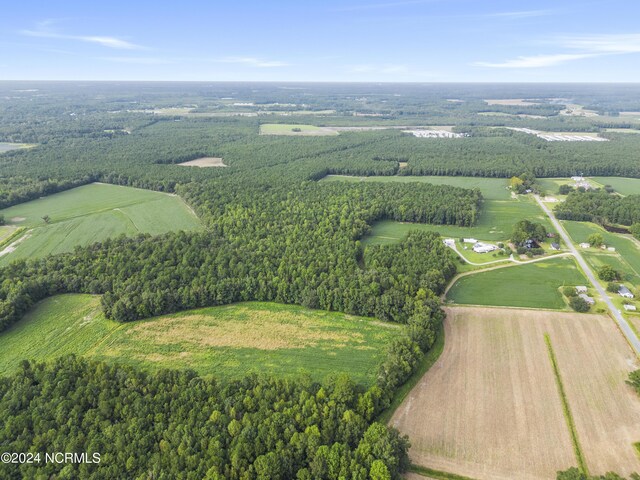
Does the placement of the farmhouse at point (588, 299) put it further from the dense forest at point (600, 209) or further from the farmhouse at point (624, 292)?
the dense forest at point (600, 209)

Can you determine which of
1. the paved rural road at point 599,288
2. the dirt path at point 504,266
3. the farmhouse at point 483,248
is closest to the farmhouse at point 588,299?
the paved rural road at point 599,288

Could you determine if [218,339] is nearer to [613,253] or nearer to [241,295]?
[241,295]

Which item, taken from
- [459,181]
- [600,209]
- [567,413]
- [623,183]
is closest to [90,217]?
[567,413]

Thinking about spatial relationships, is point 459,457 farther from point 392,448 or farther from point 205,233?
point 205,233

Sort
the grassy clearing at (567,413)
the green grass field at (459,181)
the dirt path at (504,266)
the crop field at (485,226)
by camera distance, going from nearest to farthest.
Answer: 1. the grassy clearing at (567,413)
2. the dirt path at (504,266)
3. the crop field at (485,226)
4. the green grass field at (459,181)

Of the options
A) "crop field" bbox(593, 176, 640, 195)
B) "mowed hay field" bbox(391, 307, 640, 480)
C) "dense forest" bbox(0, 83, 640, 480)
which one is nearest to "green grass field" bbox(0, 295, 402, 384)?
"dense forest" bbox(0, 83, 640, 480)

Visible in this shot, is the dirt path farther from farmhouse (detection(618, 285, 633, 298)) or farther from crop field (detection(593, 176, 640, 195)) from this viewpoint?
crop field (detection(593, 176, 640, 195))
